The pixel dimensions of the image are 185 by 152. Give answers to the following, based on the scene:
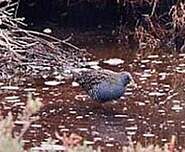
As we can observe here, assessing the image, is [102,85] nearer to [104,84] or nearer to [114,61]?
[104,84]

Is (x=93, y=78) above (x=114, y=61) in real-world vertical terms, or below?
below

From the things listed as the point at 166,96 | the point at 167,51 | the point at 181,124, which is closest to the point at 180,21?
the point at 167,51

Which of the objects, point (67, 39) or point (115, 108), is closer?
point (115, 108)

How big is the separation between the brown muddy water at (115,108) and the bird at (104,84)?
153mm

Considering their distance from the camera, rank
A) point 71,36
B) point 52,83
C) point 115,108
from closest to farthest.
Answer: point 115,108, point 52,83, point 71,36

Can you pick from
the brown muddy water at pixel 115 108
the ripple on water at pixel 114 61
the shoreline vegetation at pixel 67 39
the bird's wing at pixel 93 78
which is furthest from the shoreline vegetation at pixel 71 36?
the bird's wing at pixel 93 78

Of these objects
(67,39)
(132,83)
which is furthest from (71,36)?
(132,83)

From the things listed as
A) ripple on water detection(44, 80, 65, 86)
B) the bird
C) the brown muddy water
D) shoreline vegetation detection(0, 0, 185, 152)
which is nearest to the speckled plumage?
the bird

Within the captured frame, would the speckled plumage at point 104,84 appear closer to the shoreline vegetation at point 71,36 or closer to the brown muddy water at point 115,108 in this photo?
the brown muddy water at point 115,108

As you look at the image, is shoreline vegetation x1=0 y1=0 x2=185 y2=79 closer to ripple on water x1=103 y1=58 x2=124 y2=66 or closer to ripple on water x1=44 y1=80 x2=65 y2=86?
ripple on water x1=103 y1=58 x2=124 y2=66

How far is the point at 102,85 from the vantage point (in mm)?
9039

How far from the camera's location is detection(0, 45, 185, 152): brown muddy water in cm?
796

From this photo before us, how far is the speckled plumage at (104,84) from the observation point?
8953 mm

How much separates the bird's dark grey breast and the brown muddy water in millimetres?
157
